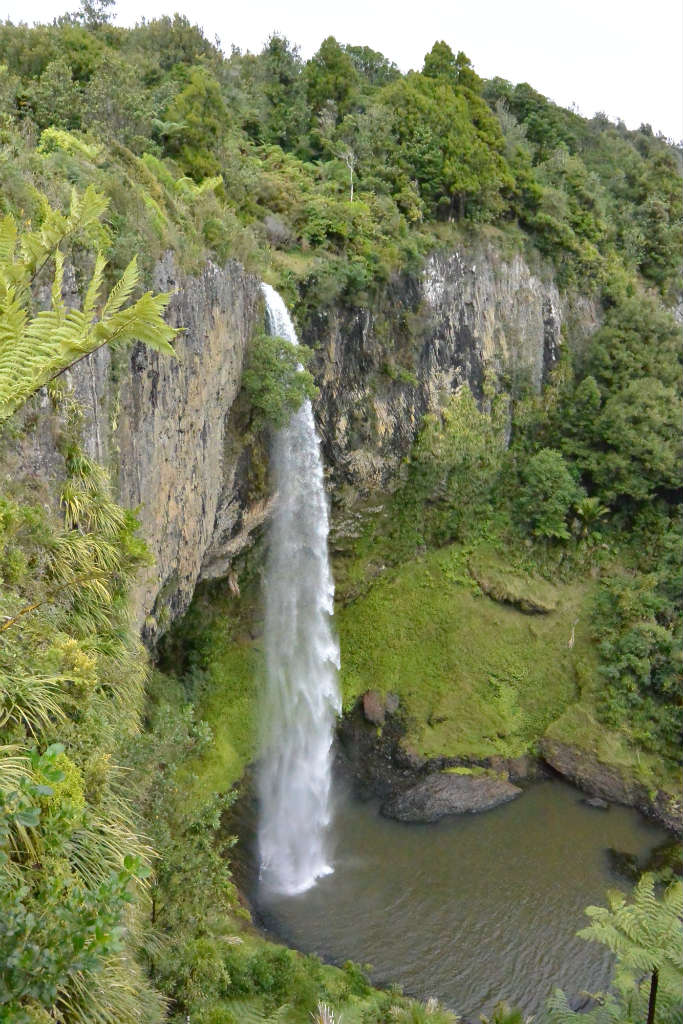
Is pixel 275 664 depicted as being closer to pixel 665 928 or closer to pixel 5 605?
pixel 665 928

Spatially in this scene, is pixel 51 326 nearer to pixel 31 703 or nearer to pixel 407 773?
pixel 31 703

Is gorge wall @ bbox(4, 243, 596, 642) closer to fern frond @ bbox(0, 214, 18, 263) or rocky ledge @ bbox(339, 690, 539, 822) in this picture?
fern frond @ bbox(0, 214, 18, 263)

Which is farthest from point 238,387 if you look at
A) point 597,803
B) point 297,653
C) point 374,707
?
point 597,803

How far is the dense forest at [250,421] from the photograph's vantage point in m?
4.02

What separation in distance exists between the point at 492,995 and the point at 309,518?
32.3 ft

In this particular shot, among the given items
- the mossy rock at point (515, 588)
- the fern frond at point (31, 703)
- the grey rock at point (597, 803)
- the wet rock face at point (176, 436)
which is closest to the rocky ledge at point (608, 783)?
the grey rock at point (597, 803)

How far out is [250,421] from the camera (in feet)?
45.9

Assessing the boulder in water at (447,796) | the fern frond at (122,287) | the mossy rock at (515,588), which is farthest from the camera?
the mossy rock at (515,588)

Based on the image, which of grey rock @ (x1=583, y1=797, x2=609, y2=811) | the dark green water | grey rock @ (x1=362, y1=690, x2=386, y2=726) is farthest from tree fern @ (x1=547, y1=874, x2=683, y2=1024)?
grey rock @ (x1=362, y1=690, x2=386, y2=726)

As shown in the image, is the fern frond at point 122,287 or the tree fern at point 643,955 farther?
the tree fern at point 643,955

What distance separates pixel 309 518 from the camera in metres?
16.2

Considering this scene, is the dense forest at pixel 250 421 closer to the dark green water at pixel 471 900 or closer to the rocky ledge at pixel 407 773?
the dark green water at pixel 471 900

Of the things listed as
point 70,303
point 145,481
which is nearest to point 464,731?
point 145,481

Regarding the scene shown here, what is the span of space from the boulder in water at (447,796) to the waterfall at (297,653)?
1646 mm
